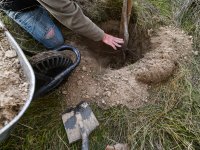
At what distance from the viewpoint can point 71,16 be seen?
208cm

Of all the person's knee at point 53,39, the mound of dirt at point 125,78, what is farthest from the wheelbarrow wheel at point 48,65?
the person's knee at point 53,39

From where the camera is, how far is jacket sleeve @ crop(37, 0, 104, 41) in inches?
79.4

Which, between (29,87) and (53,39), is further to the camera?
(53,39)

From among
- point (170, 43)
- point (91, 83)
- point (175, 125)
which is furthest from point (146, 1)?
point (175, 125)

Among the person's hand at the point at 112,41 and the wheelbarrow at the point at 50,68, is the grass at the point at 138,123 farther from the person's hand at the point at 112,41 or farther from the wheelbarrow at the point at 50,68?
the person's hand at the point at 112,41

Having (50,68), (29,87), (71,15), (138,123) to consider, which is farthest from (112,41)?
(29,87)

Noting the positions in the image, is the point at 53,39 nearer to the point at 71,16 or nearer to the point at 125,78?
the point at 71,16

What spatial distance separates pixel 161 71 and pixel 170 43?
0.90ft

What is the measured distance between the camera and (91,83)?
222cm

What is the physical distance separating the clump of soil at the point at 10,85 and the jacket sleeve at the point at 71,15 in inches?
13.4

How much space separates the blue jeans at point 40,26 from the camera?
2398 millimetres

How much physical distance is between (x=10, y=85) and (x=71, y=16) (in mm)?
625

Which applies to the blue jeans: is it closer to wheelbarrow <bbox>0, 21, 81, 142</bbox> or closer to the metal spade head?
wheelbarrow <bbox>0, 21, 81, 142</bbox>

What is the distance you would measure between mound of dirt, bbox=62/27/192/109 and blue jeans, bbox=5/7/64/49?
9.7 inches
